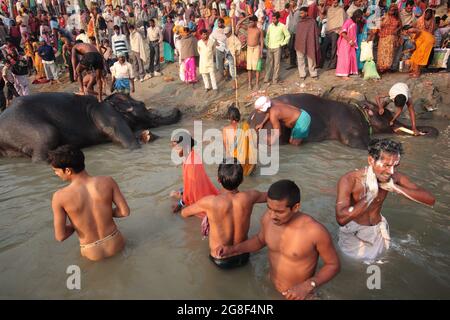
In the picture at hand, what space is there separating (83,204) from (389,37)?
8208 millimetres

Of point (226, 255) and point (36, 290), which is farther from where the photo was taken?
point (36, 290)

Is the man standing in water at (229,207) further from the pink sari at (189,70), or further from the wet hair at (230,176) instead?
the pink sari at (189,70)

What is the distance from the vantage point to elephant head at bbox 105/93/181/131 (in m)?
7.39

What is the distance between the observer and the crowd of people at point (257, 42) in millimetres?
8453

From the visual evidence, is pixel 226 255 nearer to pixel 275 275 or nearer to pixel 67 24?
pixel 275 275

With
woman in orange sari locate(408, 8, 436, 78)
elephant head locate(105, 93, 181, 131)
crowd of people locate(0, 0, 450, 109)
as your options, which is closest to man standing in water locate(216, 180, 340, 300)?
elephant head locate(105, 93, 181, 131)

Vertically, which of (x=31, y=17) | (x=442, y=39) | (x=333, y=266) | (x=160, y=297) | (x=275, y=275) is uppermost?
(x=31, y=17)

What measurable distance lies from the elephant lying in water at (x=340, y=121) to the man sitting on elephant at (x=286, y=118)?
0.26 metres

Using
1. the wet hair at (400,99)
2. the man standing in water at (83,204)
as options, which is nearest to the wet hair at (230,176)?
the man standing in water at (83,204)

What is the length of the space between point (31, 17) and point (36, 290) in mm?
13395

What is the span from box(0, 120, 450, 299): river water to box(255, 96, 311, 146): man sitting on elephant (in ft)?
2.12

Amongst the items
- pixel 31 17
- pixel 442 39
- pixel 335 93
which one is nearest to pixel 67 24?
pixel 31 17

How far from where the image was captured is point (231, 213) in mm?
2764
